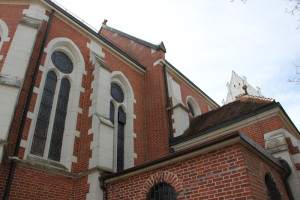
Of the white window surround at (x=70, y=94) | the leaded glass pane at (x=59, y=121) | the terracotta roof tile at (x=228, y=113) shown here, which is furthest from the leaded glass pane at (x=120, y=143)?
the terracotta roof tile at (x=228, y=113)

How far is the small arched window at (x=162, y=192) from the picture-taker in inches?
219

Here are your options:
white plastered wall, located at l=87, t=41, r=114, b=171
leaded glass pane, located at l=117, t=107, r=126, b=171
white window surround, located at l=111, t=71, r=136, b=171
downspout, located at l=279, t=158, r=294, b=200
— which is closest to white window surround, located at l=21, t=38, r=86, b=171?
white plastered wall, located at l=87, t=41, r=114, b=171

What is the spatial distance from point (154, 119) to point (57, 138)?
4.78 m

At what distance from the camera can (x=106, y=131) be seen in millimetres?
7961

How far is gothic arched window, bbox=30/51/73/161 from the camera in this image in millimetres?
7570

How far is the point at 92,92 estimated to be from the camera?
908 centimetres

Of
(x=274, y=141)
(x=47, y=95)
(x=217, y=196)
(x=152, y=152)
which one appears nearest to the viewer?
(x=217, y=196)

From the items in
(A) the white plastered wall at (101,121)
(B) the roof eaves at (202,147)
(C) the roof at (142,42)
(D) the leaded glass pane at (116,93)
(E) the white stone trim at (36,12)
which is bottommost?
(B) the roof eaves at (202,147)

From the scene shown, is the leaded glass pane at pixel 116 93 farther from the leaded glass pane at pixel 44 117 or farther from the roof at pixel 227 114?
the roof at pixel 227 114

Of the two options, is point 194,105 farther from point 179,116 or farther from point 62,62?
point 62,62

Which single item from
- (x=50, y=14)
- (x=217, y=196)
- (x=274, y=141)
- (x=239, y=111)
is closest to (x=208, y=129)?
(x=239, y=111)

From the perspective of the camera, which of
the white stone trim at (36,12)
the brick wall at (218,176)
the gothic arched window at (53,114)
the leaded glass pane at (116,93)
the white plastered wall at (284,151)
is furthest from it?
the leaded glass pane at (116,93)

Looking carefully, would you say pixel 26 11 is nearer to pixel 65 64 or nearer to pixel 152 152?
pixel 65 64

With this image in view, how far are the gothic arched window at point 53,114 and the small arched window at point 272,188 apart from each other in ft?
19.7
